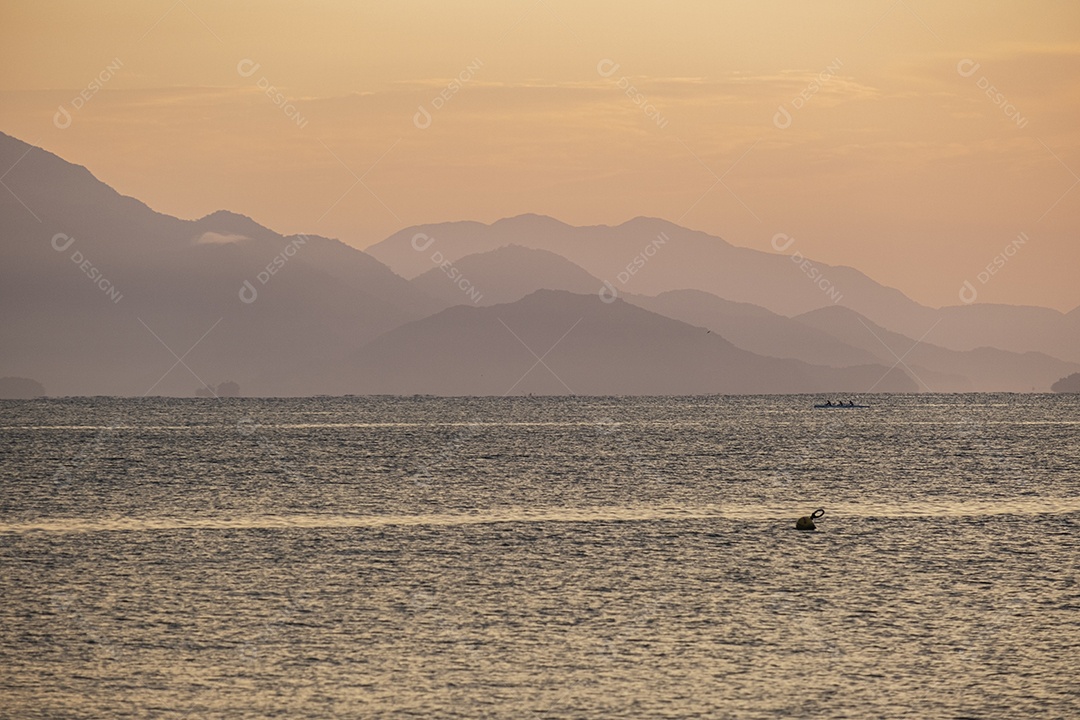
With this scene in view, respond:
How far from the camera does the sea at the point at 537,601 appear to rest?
35062 millimetres

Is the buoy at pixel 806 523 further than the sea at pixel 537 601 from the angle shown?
Yes

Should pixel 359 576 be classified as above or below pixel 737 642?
above

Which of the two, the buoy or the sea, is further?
the buoy

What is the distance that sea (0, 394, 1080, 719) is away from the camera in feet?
115

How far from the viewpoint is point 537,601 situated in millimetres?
49406

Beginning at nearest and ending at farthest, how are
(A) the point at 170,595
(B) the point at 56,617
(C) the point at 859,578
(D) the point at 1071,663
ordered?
(D) the point at 1071,663 < (B) the point at 56,617 < (A) the point at 170,595 < (C) the point at 859,578

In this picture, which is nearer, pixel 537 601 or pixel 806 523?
pixel 537 601

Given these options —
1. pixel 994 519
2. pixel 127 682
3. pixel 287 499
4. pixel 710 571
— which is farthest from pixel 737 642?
pixel 287 499

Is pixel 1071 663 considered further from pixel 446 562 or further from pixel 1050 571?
pixel 446 562

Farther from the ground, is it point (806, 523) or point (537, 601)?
point (806, 523)

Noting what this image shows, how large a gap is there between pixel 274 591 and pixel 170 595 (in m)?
4.09

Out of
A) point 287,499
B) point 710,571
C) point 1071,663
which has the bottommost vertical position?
point 1071,663

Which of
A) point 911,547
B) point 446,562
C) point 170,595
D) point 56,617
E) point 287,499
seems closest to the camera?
point 56,617

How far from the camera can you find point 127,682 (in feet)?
118
